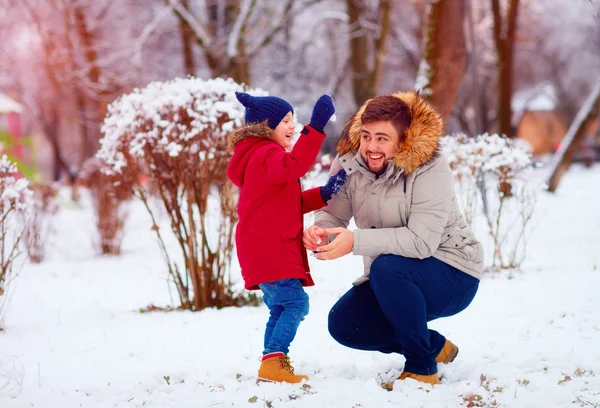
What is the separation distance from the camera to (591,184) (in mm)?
15953

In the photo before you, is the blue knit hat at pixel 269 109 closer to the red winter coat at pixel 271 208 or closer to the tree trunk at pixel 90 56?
the red winter coat at pixel 271 208

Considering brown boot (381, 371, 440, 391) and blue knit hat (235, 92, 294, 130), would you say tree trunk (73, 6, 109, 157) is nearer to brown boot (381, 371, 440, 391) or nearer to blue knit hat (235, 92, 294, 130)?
blue knit hat (235, 92, 294, 130)

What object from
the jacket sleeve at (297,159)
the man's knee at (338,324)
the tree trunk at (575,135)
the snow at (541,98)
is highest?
the snow at (541,98)

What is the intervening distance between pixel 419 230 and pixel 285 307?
72cm

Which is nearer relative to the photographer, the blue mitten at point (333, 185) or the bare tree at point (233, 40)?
the blue mitten at point (333, 185)

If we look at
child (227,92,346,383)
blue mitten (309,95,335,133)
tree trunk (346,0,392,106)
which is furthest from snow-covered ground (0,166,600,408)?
tree trunk (346,0,392,106)

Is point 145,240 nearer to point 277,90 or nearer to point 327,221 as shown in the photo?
point 327,221

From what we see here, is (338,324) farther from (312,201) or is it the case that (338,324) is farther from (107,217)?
(107,217)

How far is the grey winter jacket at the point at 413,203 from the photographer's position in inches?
120

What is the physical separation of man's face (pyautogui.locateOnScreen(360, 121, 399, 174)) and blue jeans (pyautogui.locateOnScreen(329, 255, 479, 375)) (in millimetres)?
438

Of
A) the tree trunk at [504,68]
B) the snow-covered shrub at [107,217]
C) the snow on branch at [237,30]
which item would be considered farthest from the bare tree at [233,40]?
the tree trunk at [504,68]

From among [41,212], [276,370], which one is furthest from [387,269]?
[41,212]

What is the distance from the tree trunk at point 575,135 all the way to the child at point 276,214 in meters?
8.77

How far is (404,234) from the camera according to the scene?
3066mm
